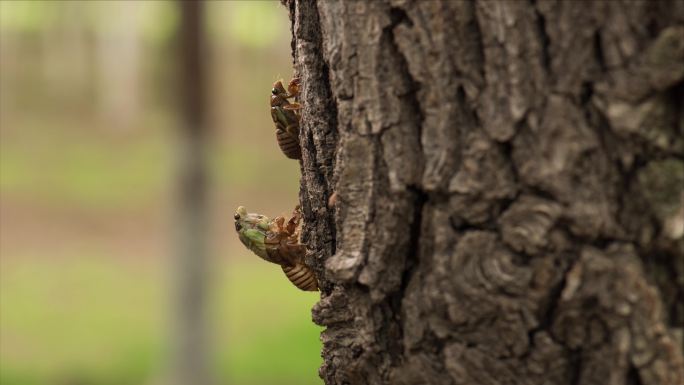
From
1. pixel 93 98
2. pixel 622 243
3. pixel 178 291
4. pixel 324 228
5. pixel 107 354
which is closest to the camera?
pixel 622 243

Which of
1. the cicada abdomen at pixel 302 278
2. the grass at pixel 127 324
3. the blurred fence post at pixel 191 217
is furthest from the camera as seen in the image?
the grass at pixel 127 324

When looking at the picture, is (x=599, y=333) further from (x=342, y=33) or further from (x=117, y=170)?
(x=117, y=170)

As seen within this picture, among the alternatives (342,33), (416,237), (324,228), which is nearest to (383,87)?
(342,33)

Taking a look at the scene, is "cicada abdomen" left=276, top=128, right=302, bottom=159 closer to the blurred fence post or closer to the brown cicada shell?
the brown cicada shell

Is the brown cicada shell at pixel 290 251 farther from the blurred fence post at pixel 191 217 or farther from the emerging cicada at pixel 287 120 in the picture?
the blurred fence post at pixel 191 217

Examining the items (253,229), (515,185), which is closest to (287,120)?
(253,229)

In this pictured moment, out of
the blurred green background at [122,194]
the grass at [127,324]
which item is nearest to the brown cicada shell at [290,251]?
the blurred green background at [122,194]
